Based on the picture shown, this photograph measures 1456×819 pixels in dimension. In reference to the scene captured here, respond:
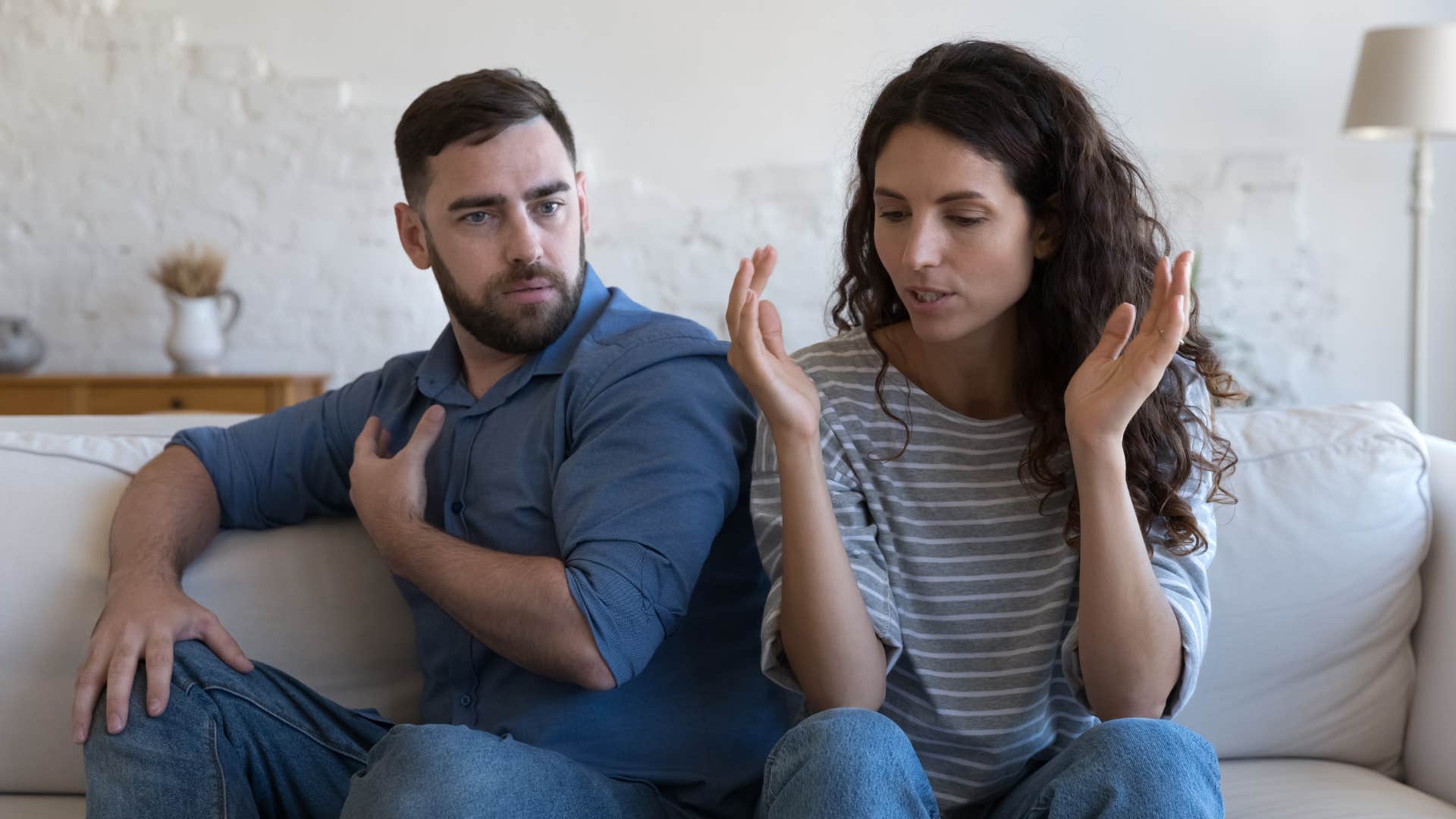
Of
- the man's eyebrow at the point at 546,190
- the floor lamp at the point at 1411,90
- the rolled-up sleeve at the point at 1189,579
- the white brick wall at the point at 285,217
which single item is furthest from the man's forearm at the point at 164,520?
the floor lamp at the point at 1411,90

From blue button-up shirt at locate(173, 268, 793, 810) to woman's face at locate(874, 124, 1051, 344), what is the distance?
0.25 meters

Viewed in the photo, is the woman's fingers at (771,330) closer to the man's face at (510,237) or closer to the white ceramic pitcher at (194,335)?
the man's face at (510,237)

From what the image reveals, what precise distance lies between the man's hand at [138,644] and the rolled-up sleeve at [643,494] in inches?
15.3

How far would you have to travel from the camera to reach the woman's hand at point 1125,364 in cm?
115

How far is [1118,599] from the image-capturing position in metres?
1.20

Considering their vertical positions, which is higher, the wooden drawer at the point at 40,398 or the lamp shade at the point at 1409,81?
the lamp shade at the point at 1409,81

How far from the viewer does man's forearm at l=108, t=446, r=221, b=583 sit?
143 centimetres

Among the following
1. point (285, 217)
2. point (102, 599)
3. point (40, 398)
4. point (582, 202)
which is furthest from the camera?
point (285, 217)

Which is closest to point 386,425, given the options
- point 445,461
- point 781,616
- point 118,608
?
point 445,461

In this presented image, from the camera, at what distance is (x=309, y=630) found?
60.2 inches

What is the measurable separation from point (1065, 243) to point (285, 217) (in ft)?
10.9

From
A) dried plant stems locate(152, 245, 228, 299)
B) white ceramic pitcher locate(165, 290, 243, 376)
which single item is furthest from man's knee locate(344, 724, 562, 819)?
dried plant stems locate(152, 245, 228, 299)

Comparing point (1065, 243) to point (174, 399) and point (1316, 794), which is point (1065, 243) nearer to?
point (1316, 794)

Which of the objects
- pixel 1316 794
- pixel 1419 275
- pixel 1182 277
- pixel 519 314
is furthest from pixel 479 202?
pixel 1419 275
